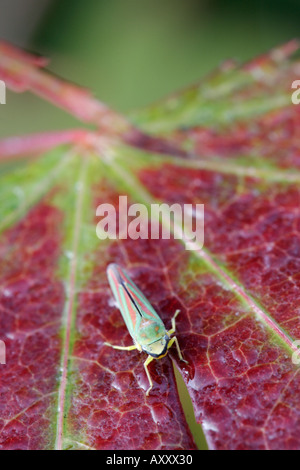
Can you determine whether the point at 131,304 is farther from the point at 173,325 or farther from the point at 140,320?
the point at 173,325

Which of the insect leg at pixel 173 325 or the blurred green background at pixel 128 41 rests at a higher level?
the blurred green background at pixel 128 41

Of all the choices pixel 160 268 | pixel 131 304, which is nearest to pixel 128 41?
pixel 160 268

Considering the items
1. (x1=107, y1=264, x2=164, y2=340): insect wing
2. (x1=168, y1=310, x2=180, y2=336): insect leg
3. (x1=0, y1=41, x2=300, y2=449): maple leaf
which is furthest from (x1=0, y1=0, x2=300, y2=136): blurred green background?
(x1=168, y1=310, x2=180, y2=336): insect leg

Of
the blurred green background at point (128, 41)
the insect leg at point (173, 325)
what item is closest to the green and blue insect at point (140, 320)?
the insect leg at point (173, 325)

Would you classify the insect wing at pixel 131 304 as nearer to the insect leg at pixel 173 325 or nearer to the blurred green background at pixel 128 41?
the insect leg at pixel 173 325

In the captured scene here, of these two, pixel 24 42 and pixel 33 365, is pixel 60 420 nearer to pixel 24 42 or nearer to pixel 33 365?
pixel 33 365

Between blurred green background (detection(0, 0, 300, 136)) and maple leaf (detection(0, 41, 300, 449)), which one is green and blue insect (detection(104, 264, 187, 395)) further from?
blurred green background (detection(0, 0, 300, 136))
